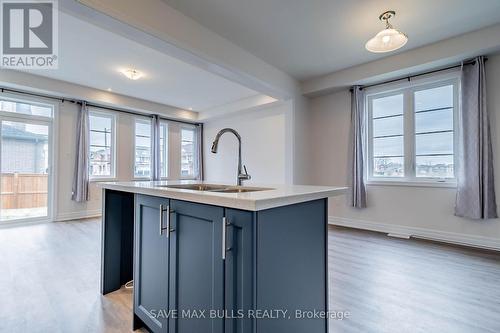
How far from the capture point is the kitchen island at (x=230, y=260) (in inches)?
35.4

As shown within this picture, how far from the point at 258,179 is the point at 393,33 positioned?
13.6ft

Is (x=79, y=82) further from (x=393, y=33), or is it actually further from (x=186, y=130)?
(x=393, y=33)

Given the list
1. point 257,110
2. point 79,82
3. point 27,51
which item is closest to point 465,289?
point 257,110

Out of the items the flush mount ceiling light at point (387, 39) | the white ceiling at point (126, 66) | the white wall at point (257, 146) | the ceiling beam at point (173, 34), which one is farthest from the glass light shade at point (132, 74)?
the flush mount ceiling light at point (387, 39)

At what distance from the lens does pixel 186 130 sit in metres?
7.20

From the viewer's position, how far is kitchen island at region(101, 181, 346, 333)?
90 cm

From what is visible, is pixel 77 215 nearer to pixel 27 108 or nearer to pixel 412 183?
pixel 27 108

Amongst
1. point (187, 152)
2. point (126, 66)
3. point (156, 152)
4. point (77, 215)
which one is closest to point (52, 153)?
point (77, 215)

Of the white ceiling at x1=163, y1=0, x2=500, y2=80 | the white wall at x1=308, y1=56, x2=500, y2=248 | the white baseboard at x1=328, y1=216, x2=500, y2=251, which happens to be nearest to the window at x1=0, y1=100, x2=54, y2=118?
the white ceiling at x1=163, y1=0, x2=500, y2=80

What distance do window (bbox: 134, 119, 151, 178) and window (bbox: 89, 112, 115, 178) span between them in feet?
1.88

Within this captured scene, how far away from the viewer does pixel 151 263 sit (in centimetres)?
138

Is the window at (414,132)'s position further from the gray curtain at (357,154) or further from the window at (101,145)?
the window at (101,145)

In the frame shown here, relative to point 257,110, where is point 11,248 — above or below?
below

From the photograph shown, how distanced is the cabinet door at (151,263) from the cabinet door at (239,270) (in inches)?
18.9
